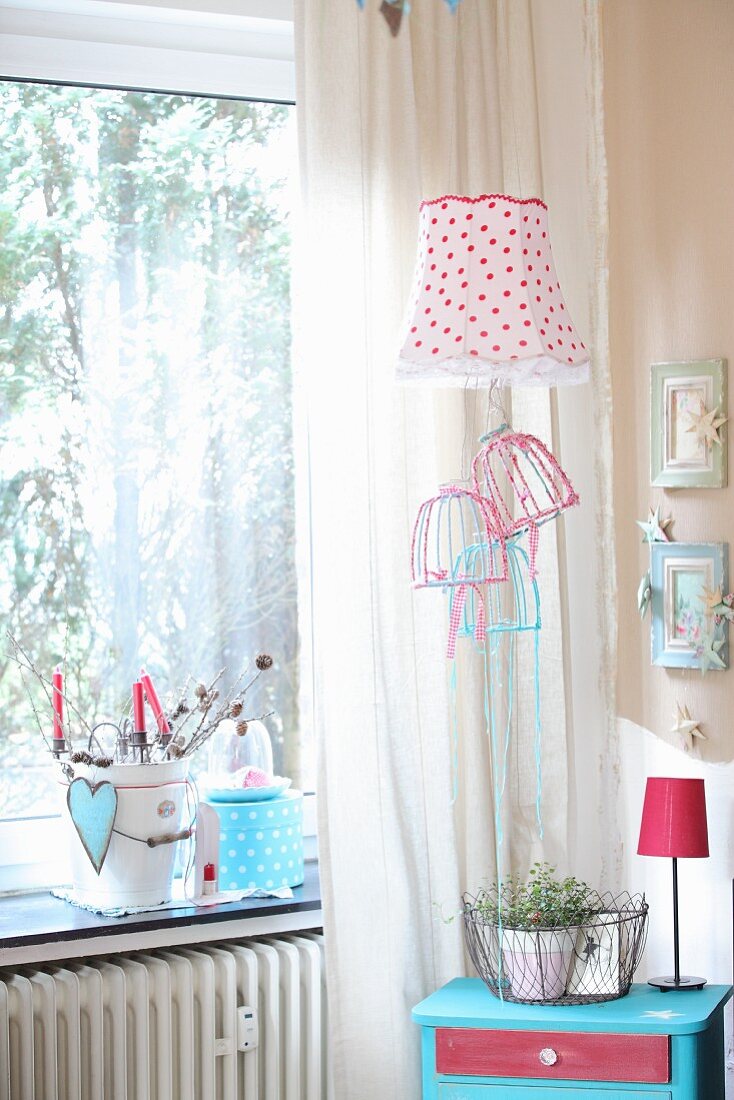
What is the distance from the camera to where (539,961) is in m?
1.86

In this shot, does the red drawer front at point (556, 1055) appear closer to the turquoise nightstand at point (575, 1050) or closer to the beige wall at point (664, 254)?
the turquoise nightstand at point (575, 1050)

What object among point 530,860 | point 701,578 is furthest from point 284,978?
point 701,578

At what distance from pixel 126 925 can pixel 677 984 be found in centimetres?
88

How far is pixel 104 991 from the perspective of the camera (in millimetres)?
1956

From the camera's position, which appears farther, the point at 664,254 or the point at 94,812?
the point at 664,254

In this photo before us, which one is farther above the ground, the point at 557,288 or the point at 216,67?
the point at 216,67

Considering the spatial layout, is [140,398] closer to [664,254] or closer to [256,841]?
[256,841]

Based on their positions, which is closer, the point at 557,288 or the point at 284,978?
the point at 557,288

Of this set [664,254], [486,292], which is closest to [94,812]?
[486,292]

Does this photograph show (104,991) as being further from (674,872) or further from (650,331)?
(650,331)

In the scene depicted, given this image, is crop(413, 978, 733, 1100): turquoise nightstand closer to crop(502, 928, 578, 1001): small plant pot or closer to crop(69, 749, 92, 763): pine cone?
crop(502, 928, 578, 1001): small plant pot

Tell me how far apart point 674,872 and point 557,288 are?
0.94m

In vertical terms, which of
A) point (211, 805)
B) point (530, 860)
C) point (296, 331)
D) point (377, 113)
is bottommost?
point (530, 860)

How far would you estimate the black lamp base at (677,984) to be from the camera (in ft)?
6.26
